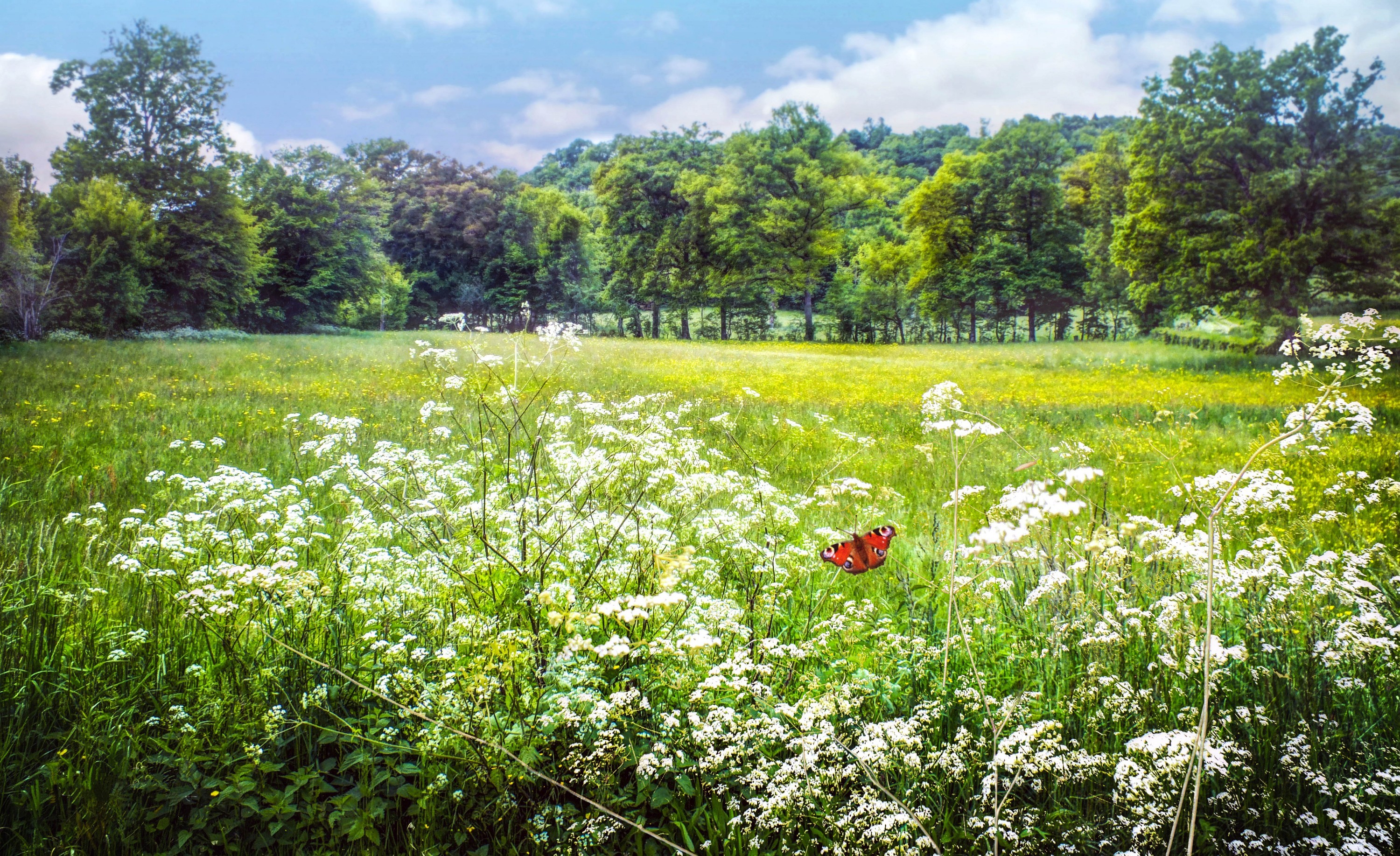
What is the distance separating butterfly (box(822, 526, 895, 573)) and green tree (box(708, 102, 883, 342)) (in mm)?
20724

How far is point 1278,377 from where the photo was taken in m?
2.65

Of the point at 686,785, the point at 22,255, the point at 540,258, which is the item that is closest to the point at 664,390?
the point at 686,785

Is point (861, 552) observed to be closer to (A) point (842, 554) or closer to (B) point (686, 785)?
(A) point (842, 554)

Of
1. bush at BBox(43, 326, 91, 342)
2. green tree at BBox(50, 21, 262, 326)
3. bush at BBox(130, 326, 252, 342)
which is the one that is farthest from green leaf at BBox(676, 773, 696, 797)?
bush at BBox(130, 326, 252, 342)

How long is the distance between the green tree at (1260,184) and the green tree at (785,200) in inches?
523

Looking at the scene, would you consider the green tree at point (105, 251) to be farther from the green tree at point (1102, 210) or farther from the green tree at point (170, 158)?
the green tree at point (1102, 210)

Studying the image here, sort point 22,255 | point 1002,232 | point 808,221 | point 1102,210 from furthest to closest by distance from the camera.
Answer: point 808,221 → point 1002,232 → point 1102,210 → point 22,255

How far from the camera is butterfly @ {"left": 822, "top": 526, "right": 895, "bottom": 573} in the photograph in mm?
1972

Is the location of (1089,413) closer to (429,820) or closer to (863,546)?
(863,546)

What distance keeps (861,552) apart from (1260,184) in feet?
29.9

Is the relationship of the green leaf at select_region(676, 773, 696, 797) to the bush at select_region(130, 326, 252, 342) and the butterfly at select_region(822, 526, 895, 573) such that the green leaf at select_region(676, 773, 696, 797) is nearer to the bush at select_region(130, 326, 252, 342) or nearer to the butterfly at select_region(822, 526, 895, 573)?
the butterfly at select_region(822, 526, 895, 573)

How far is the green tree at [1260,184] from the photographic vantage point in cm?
687

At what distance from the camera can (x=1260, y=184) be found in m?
7.52

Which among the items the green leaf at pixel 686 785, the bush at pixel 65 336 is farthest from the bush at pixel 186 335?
the green leaf at pixel 686 785
